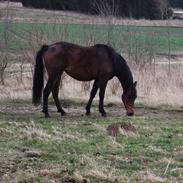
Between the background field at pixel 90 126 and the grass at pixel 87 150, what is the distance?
0.04 ft

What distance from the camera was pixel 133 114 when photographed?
36.4ft

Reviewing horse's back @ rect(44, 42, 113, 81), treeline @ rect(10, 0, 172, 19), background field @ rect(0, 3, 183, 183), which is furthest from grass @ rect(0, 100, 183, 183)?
treeline @ rect(10, 0, 172, 19)

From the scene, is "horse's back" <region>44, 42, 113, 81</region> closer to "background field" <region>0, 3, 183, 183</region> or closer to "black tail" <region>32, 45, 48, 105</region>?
"black tail" <region>32, 45, 48, 105</region>

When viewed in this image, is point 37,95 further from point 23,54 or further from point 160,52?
point 160,52

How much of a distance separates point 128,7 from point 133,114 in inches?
1621

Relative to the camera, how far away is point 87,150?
7.09 meters

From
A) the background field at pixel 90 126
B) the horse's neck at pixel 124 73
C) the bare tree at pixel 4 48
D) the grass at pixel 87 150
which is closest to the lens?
the grass at pixel 87 150

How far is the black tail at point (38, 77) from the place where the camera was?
1098cm

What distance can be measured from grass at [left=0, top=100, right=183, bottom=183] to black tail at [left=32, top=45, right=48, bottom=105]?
587 mm

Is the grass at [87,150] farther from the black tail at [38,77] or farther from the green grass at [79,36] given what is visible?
the green grass at [79,36]

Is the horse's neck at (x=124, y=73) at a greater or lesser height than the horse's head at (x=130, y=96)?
greater

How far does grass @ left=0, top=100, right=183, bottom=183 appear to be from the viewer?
5832mm

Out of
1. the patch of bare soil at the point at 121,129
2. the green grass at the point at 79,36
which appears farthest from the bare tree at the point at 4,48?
the patch of bare soil at the point at 121,129

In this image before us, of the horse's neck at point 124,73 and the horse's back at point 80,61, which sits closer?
the horse's back at point 80,61
